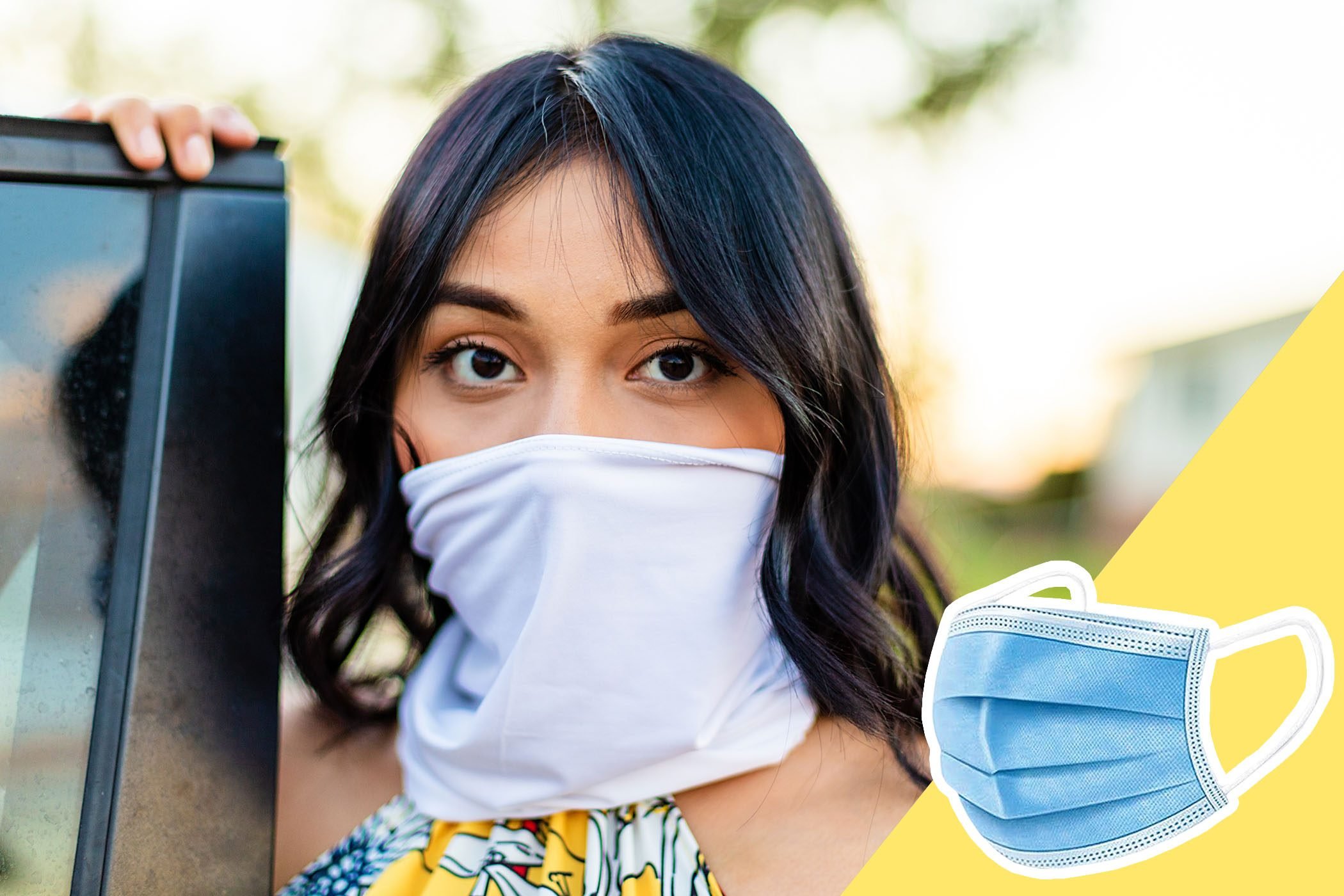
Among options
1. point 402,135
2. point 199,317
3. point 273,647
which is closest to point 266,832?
point 273,647

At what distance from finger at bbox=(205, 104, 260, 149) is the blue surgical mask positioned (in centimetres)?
107

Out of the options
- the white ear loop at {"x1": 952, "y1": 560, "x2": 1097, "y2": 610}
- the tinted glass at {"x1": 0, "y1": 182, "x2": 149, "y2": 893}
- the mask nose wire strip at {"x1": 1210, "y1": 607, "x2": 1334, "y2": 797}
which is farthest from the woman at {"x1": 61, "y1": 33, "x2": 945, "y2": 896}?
the mask nose wire strip at {"x1": 1210, "y1": 607, "x2": 1334, "y2": 797}

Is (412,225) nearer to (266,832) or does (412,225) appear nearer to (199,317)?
(199,317)

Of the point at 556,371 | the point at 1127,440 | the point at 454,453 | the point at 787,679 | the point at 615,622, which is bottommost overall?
the point at 1127,440

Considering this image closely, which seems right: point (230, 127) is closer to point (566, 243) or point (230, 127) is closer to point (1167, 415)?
point (566, 243)

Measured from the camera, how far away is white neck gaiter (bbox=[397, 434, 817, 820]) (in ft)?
4.50

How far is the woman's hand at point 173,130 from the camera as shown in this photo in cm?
128

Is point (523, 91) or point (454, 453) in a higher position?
point (523, 91)

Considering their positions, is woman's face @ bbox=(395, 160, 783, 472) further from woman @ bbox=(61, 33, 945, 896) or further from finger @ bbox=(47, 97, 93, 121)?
finger @ bbox=(47, 97, 93, 121)

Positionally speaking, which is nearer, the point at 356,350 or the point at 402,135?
the point at 356,350

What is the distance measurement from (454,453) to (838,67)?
913cm

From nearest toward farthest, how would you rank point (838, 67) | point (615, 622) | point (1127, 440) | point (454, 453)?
point (615, 622) → point (454, 453) → point (838, 67) → point (1127, 440)

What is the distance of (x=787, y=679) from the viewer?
154 centimetres

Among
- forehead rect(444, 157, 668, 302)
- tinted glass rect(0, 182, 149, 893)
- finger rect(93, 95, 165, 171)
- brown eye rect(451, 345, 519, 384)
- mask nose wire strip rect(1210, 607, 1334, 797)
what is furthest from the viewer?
brown eye rect(451, 345, 519, 384)
